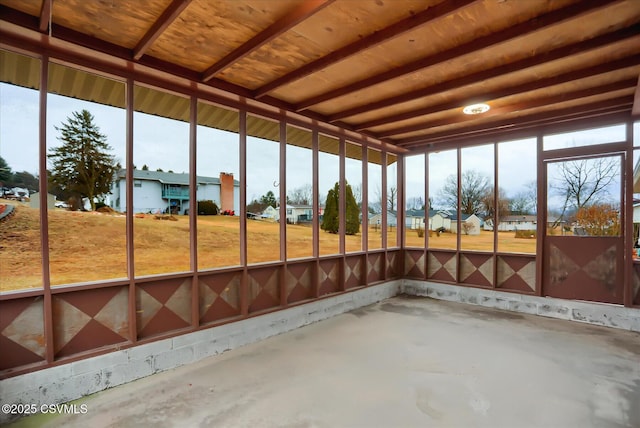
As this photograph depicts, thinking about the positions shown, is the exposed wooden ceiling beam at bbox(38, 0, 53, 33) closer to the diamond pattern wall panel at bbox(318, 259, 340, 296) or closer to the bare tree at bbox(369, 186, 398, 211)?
the diamond pattern wall panel at bbox(318, 259, 340, 296)

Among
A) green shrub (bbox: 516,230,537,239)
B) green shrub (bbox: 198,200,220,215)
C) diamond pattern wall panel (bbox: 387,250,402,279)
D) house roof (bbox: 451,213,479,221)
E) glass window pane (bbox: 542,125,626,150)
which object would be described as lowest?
diamond pattern wall panel (bbox: 387,250,402,279)

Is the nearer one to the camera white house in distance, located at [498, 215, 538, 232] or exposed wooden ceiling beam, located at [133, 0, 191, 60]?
exposed wooden ceiling beam, located at [133, 0, 191, 60]

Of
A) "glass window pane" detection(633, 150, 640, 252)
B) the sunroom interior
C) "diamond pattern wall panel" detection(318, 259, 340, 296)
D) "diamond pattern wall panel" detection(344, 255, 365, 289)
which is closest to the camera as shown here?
the sunroom interior

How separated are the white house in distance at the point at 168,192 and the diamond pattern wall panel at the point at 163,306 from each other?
0.84 m

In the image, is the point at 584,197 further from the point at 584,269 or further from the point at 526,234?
the point at 584,269

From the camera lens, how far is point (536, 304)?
5.40 meters

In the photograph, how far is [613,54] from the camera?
10.3 feet

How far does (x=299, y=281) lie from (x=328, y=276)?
69 cm

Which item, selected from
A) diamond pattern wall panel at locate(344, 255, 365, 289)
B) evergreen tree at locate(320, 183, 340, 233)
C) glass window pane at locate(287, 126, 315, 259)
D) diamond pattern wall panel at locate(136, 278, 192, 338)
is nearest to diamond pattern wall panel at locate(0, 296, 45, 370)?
diamond pattern wall panel at locate(136, 278, 192, 338)

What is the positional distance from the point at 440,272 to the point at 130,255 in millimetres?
5582

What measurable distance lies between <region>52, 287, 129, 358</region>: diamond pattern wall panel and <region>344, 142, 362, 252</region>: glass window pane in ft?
12.0

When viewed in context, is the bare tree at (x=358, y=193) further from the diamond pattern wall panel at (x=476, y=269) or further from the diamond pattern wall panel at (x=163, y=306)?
the diamond pattern wall panel at (x=163, y=306)

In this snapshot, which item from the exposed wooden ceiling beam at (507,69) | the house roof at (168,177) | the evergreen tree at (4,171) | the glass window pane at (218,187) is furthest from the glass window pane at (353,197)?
the evergreen tree at (4,171)

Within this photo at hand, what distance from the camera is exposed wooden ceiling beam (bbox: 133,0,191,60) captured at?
2.32 m
